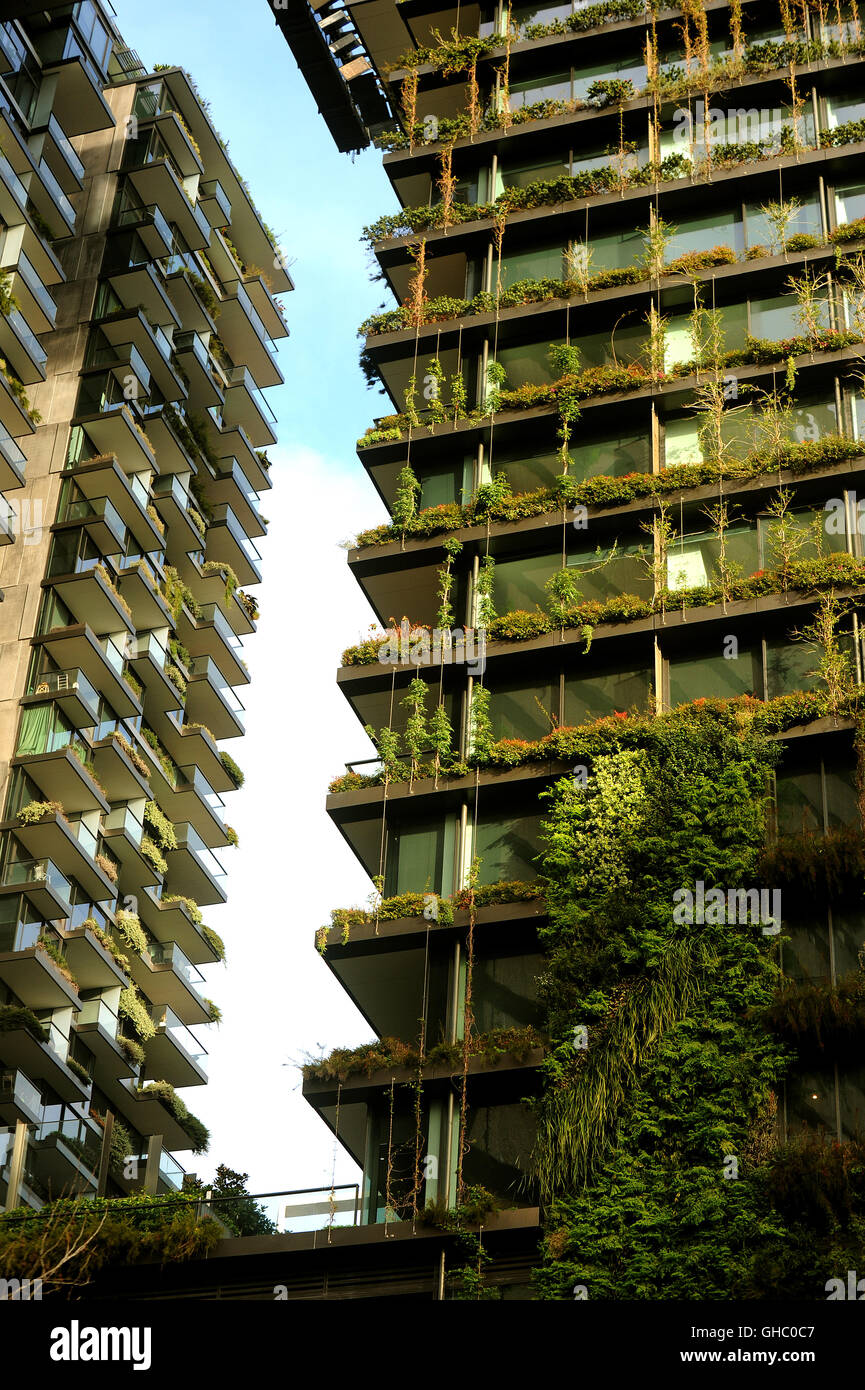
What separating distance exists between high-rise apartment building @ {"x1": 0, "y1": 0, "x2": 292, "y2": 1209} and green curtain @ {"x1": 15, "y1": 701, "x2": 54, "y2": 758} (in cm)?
8

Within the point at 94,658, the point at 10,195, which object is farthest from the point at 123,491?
the point at 10,195

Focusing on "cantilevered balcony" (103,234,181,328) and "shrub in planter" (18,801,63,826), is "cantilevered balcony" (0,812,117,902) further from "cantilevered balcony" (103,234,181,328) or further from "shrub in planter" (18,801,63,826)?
"cantilevered balcony" (103,234,181,328)

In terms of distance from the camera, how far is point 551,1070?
31.3m

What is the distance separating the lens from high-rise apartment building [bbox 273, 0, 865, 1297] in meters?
32.2

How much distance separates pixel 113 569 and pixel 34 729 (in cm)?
648

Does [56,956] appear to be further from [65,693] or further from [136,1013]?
[65,693]

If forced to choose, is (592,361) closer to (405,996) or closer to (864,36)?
(864,36)

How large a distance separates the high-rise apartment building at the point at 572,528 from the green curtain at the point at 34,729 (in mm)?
10632

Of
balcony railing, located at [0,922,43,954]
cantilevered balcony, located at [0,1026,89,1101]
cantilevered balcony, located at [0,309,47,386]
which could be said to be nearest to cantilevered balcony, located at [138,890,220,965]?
cantilevered balcony, located at [0,1026,89,1101]

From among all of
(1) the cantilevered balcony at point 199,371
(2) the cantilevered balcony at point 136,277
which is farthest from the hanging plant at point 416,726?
(1) the cantilevered balcony at point 199,371

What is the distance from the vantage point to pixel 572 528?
130 ft

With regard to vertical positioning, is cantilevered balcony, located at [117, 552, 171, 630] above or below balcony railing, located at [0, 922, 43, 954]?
above

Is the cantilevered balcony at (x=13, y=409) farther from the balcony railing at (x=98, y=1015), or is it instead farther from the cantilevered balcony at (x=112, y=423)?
the balcony railing at (x=98, y=1015)
